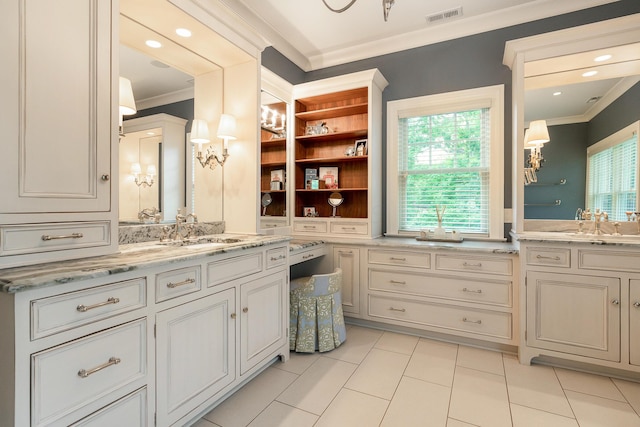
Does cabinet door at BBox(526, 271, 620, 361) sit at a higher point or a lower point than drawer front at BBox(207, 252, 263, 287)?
lower

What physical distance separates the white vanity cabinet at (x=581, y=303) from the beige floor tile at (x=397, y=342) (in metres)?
0.83

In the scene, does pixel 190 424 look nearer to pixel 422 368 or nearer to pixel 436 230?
pixel 422 368

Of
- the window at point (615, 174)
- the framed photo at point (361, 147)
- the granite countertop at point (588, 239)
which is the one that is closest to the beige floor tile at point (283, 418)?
the granite countertop at point (588, 239)

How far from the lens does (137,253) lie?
5.40ft

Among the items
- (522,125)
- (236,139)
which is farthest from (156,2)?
(522,125)

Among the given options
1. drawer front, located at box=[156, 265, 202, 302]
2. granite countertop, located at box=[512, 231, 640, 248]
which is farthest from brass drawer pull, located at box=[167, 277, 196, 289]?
granite countertop, located at box=[512, 231, 640, 248]

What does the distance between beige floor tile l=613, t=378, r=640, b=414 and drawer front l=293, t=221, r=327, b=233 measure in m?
2.58

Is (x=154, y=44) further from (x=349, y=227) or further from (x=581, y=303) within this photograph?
(x=581, y=303)

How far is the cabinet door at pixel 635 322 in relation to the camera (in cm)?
211

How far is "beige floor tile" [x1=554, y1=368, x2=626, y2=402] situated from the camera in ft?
6.59

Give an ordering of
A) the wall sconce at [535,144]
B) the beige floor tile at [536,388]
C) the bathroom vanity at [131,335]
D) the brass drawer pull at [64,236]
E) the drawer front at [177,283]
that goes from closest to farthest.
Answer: the bathroom vanity at [131,335] < the brass drawer pull at [64,236] < the drawer front at [177,283] < the beige floor tile at [536,388] < the wall sconce at [535,144]

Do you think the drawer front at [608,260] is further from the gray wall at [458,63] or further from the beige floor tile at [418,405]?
the beige floor tile at [418,405]

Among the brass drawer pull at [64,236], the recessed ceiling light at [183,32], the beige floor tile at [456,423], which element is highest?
the recessed ceiling light at [183,32]

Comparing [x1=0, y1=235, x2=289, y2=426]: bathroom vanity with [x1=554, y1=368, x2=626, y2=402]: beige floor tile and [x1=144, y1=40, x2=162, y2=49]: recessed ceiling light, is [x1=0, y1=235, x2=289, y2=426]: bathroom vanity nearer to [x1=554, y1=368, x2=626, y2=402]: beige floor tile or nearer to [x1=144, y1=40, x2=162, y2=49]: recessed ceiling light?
[x1=144, y1=40, x2=162, y2=49]: recessed ceiling light
